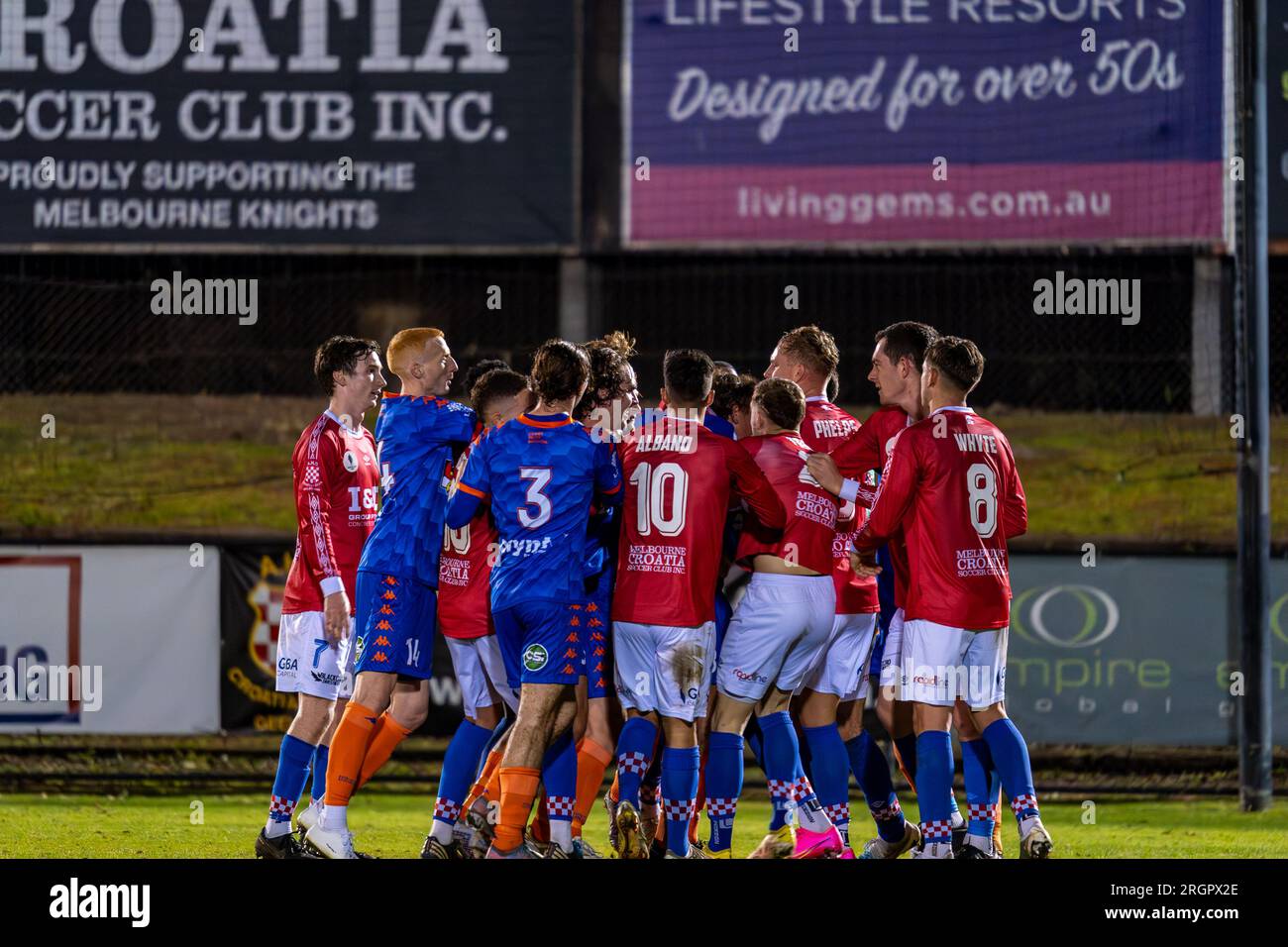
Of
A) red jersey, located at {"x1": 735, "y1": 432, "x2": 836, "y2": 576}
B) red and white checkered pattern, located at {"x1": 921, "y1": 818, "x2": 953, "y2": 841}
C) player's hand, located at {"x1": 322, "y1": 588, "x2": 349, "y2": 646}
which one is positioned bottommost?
red and white checkered pattern, located at {"x1": 921, "y1": 818, "x2": 953, "y2": 841}

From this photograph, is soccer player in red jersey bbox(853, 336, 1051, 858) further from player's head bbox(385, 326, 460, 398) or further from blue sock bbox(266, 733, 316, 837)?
blue sock bbox(266, 733, 316, 837)

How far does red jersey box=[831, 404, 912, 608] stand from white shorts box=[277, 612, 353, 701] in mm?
2162

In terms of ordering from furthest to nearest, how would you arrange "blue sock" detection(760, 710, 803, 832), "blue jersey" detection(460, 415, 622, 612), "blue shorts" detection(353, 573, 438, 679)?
1. "blue sock" detection(760, 710, 803, 832)
2. "blue shorts" detection(353, 573, 438, 679)
3. "blue jersey" detection(460, 415, 622, 612)

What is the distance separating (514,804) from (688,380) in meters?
1.73

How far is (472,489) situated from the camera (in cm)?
671

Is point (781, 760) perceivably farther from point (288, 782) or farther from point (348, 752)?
point (288, 782)

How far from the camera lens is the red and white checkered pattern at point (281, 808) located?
7.04 meters

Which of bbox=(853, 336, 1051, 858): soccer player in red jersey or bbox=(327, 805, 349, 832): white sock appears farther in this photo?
bbox=(327, 805, 349, 832): white sock

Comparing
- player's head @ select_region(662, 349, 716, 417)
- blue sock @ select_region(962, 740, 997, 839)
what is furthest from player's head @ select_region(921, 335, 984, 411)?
blue sock @ select_region(962, 740, 997, 839)

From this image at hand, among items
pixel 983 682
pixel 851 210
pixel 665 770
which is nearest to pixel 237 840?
pixel 665 770

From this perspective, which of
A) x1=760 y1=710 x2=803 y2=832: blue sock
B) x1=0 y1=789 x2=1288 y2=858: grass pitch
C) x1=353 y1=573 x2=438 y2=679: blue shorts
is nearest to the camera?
x1=353 y1=573 x2=438 y2=679: blue shorts

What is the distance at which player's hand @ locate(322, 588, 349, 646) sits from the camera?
23.1ft

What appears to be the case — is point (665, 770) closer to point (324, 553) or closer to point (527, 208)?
point (324, 553)

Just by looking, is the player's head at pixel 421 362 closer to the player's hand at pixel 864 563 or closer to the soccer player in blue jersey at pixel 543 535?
the soccer player in blue jersey at pixel 543 535
